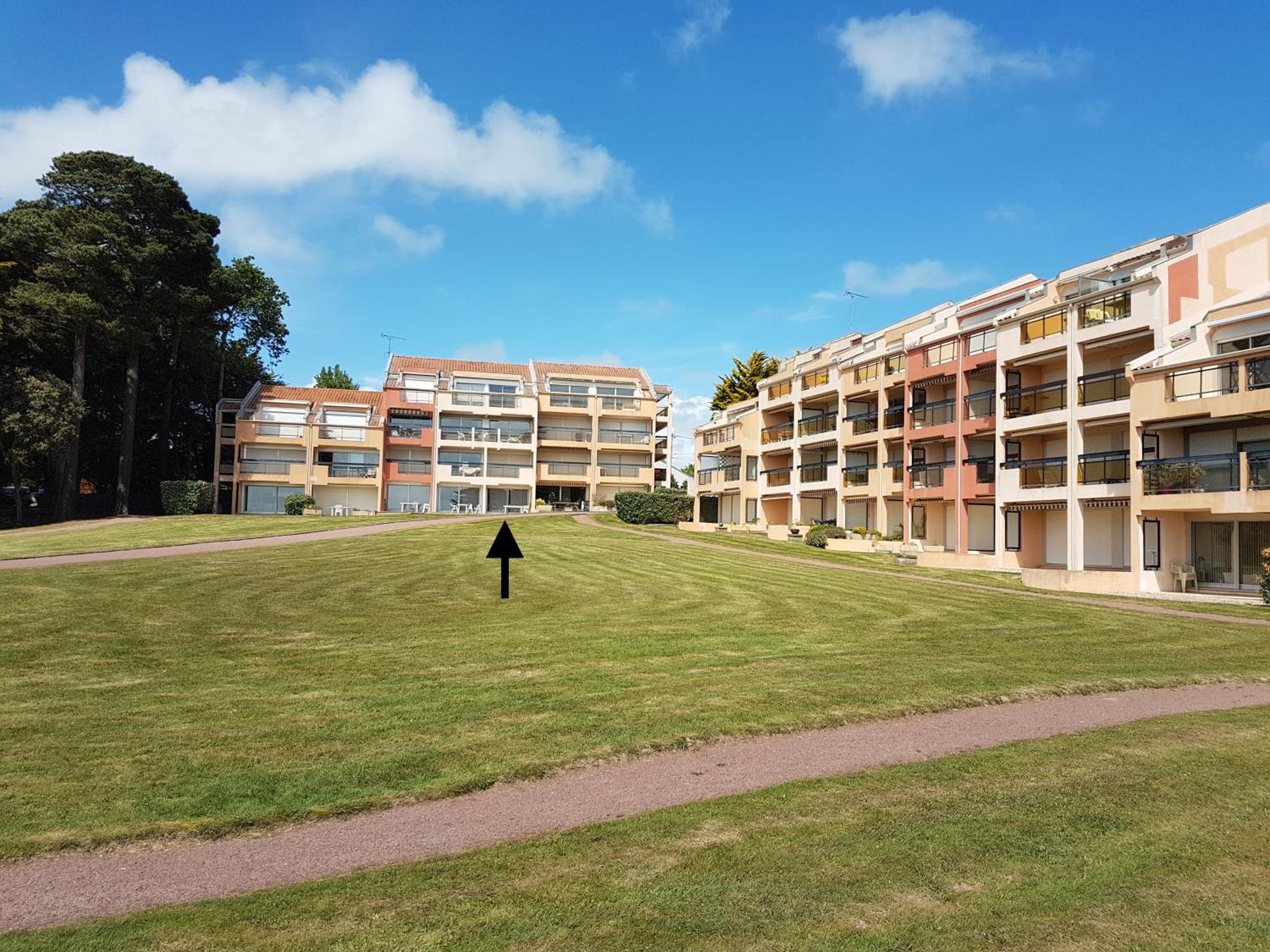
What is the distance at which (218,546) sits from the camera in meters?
34.7

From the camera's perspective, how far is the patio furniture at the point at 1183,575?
2973cm

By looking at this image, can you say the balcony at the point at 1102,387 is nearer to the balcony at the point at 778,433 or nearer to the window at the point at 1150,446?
the window at the point at 1150,446

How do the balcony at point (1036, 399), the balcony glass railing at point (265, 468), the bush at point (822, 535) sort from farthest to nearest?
the balcony glass railing at point (265, 468) < the bush at point (822, 535) < the balcony at point (1036, 399)

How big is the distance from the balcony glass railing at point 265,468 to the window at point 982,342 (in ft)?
167

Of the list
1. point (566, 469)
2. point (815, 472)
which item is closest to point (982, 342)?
point (815, 472)

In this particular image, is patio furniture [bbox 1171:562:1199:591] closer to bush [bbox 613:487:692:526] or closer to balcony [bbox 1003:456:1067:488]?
balcony [bbox 1003:456:1067:488]

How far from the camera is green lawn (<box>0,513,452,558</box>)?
109 ft

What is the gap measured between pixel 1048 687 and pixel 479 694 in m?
8.08

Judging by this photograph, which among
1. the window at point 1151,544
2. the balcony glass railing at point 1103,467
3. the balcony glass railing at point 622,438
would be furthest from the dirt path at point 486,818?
the balcony glass railing at point 622,438

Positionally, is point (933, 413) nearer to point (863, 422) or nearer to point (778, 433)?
point (863, 422)

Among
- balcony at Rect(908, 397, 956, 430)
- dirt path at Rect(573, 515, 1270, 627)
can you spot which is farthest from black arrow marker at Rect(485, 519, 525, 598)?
balcony at Rect(908, 397, 956, 430)

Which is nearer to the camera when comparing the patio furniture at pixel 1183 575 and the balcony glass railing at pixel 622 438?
the patio furniture at pixel 1183 575

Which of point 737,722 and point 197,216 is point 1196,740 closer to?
point 737,722

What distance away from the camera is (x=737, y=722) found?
987 cm
